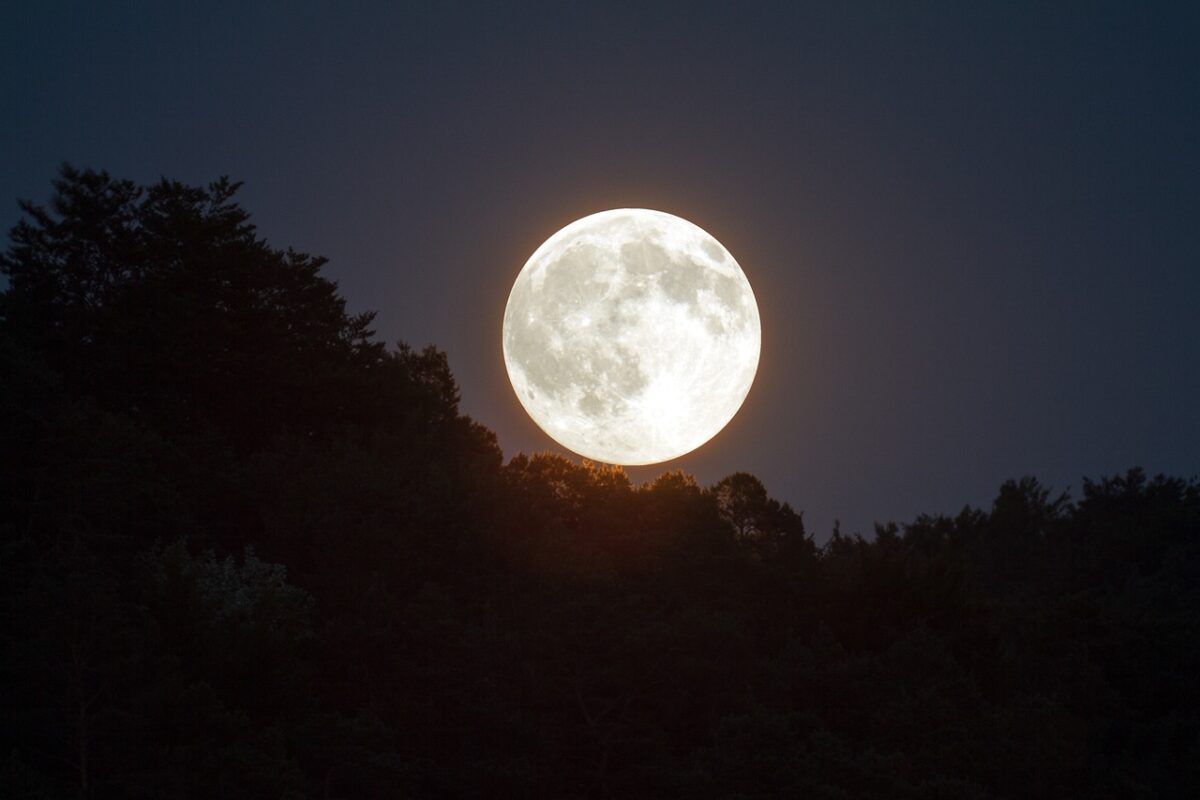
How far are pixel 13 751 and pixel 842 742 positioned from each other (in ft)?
Result: 59.1

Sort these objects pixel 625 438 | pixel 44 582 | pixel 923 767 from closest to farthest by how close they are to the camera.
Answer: pixel 44 582 < pixel 923 767 < pixel 625 438

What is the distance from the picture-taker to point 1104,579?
6738 cm

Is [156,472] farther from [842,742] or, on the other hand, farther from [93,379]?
[842,742]

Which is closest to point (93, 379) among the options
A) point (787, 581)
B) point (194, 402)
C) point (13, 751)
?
point (194, 402)

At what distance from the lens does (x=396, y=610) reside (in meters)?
34.9

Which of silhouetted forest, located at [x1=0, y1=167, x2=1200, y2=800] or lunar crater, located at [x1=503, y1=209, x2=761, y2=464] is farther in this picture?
lunar crater, located at [x1=503, y1=209, x2=761, y2=464]

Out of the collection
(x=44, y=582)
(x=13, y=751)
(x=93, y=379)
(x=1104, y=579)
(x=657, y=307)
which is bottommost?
(x=13, y=751)

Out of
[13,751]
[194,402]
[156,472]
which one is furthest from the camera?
[194,402]

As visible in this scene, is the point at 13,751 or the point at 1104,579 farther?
the point at 1104,579

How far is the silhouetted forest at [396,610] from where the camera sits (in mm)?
26234

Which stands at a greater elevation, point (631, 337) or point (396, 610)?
point (631, 337)

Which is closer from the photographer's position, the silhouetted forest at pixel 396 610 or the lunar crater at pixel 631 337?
the silhouetted forest at pixel 396 610

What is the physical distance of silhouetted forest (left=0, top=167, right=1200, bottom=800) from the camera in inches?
1033

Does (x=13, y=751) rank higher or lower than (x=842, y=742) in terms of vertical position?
lower
